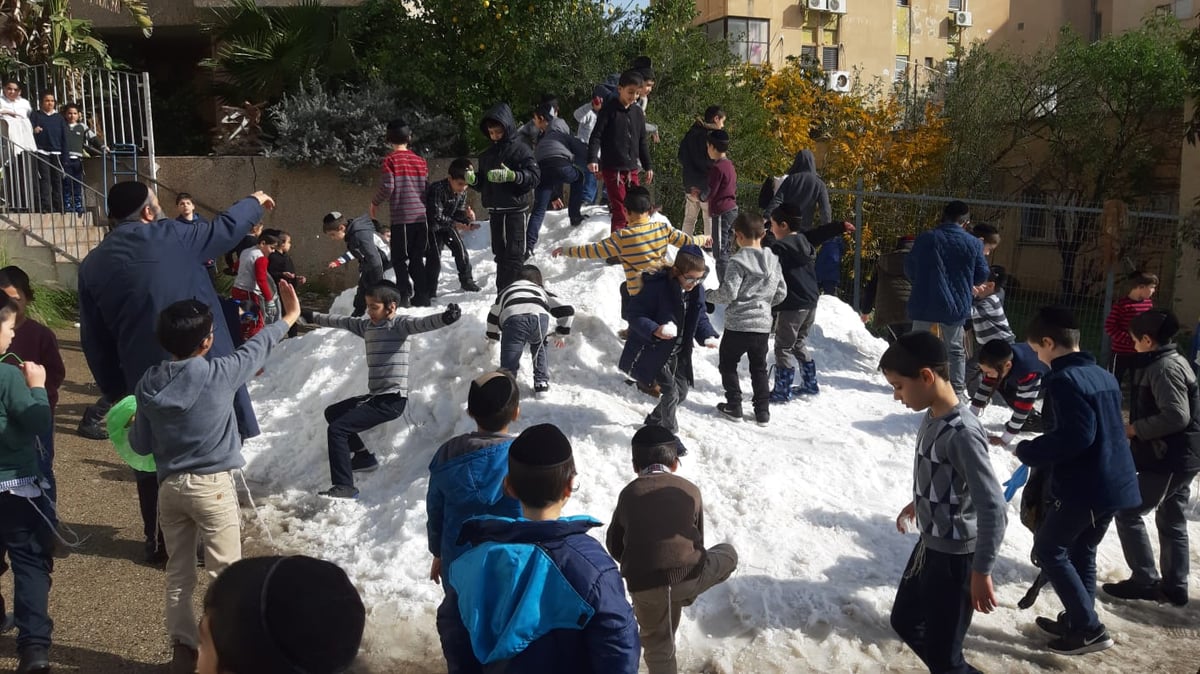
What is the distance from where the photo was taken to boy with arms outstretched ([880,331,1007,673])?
155 inches

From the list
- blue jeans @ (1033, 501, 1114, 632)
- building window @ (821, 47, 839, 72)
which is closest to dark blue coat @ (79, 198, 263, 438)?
blue jeans @ (1033, 501, 1114, 632)

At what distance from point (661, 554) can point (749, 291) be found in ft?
11.5

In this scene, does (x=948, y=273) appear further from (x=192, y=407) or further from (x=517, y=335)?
(x=192, y=407)

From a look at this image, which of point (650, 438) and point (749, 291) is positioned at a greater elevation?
point (749, 291)

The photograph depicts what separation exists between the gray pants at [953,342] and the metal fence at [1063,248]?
2414mm

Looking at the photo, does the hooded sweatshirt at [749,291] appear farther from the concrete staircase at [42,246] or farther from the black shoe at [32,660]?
the concrete staircase at [42,246]

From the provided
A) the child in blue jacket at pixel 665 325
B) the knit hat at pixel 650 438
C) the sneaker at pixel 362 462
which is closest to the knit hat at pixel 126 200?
the sneaker at pixel 362 462

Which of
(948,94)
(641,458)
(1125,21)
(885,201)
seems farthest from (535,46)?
(1125,21)

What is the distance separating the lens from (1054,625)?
5199 mm

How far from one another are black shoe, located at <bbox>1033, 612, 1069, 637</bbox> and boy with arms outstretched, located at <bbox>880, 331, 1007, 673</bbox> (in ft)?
4.28

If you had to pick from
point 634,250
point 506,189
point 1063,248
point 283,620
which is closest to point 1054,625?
point 634,250

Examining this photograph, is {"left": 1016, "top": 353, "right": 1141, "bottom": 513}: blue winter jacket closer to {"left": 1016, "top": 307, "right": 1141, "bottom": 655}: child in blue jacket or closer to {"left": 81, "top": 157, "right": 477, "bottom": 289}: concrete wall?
{"left": 1016, "top": 307, "right": 1141, "bottom": 655}: child in blue jacket

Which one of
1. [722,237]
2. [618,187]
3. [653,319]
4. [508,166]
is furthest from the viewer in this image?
[722,237]

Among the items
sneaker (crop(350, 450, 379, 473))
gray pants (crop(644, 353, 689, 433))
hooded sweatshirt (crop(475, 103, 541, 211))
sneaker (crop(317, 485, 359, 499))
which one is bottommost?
sneaker (crop(317, 485, 359, 499))
